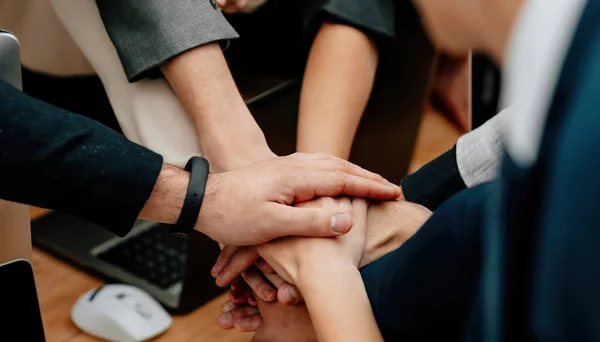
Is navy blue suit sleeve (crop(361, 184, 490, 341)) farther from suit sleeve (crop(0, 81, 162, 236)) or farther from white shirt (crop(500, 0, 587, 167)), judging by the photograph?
suit sleeve (crop(0, 81, 162, 236))

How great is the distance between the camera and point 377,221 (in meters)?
0.98

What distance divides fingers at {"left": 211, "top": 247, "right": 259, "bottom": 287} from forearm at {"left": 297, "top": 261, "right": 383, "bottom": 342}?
0.10 meters

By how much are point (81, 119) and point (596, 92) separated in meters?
0.58

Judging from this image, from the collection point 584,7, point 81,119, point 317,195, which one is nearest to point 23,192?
point 81,119

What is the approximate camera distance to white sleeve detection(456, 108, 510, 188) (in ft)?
3.14

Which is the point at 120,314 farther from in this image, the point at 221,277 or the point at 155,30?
the point at 155,30

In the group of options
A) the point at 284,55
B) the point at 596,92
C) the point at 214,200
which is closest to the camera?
the point at 596,92

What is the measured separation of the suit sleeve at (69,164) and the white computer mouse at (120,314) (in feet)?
1.14

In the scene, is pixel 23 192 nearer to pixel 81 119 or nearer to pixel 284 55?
pixel 81 119

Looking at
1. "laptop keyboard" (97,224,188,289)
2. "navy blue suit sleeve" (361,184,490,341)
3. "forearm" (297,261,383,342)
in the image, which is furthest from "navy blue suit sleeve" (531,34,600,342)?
"laptop keyboard" (97,224,188,289)

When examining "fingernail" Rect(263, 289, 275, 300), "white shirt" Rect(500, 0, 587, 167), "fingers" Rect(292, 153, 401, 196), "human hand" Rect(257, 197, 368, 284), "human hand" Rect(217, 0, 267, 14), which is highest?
"white shirt" Rect(500, 0, 587, 167)

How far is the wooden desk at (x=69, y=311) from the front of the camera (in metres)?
1.25

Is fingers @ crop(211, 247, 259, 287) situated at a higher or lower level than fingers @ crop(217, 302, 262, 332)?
higher

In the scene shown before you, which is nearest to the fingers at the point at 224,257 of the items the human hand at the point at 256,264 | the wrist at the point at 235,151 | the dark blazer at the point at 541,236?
the human hand at the point at 256,264
